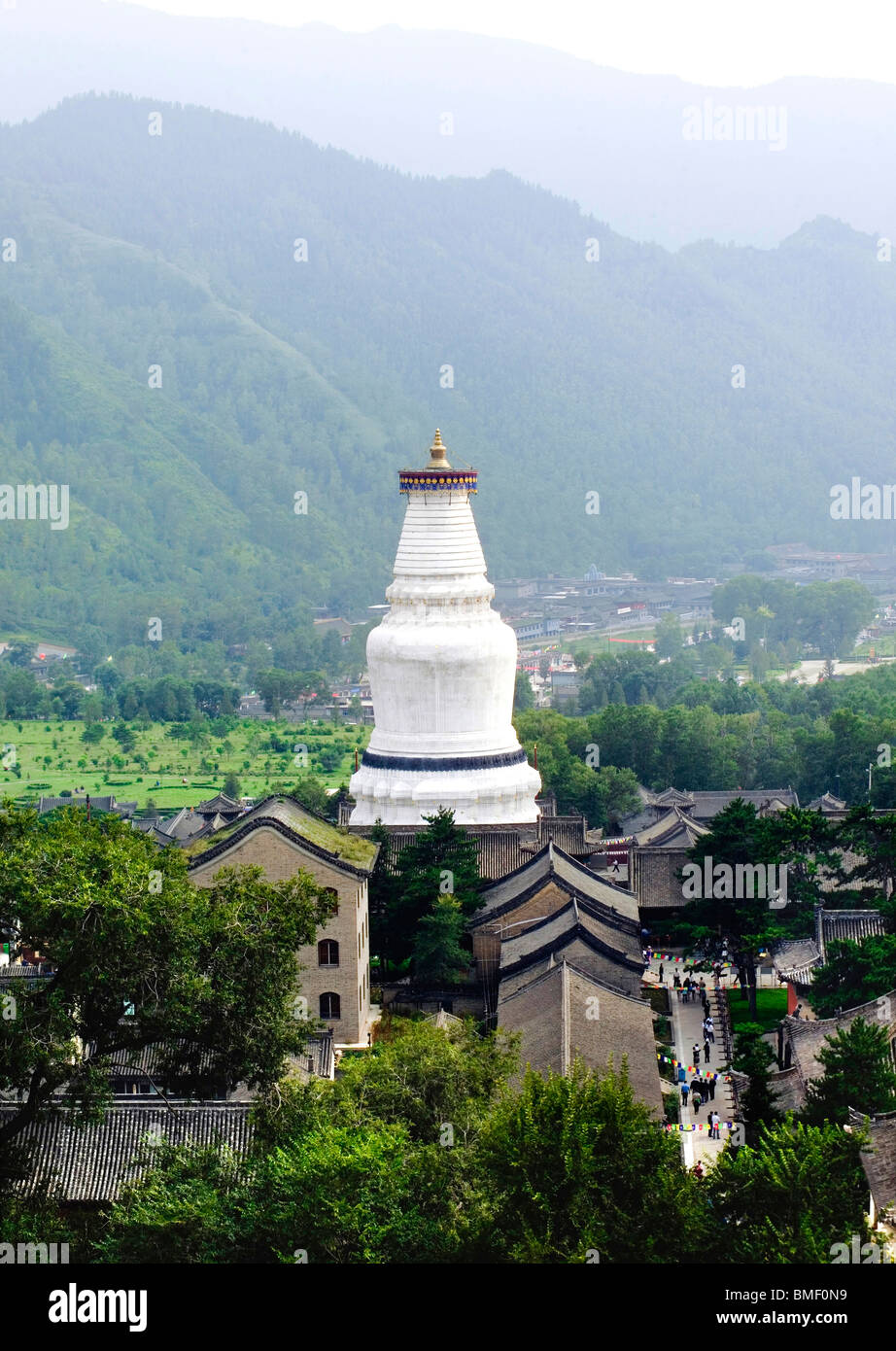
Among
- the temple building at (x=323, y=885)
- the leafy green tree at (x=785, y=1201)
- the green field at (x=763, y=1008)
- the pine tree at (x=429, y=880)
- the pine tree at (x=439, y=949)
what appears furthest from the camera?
the pine tree at (x=429, y=880)

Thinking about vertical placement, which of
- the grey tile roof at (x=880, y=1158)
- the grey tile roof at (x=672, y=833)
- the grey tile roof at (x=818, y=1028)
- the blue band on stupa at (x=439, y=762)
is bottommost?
the grey tile roof at (x=880, y=1158)

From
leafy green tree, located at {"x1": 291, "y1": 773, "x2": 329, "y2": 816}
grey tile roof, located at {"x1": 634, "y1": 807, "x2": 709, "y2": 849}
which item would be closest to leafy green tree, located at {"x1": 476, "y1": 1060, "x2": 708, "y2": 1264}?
grey tile roof, located at {"x1": 634, "y1": 807, "x2": 709, "y2": 849}

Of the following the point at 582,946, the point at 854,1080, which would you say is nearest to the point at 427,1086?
the point at 854,1080

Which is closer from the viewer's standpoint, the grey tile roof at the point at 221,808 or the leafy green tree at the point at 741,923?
the leafy green tree at the point at 741,923

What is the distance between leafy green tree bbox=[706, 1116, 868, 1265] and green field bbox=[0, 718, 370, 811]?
178 feet

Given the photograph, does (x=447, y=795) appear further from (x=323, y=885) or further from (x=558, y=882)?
(x=323, y=885)

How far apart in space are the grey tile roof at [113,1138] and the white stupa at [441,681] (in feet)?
63.6

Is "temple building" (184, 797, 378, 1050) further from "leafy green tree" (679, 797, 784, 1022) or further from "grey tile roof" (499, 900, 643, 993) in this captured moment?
"leafy green tree" (679, 797, 784, 1022)

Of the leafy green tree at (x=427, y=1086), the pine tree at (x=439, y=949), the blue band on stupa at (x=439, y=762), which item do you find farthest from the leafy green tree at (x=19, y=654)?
the leafy green tree at (x=427, y=1086)

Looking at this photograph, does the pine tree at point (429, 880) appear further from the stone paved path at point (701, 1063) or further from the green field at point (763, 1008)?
the green field at point (763, 1008)

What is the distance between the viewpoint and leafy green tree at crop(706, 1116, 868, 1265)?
62.0 feet

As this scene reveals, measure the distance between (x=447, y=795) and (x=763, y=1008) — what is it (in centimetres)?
1128

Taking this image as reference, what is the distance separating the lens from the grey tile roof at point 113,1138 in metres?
23.8

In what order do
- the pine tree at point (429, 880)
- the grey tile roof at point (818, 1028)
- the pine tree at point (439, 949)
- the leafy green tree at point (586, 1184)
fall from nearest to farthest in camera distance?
the leafy green tree at point (586, 1184)
the grey tile roof at point (818, 1028)
the pine tree at point (439, 949)
the pine tree at point (429, 880)
